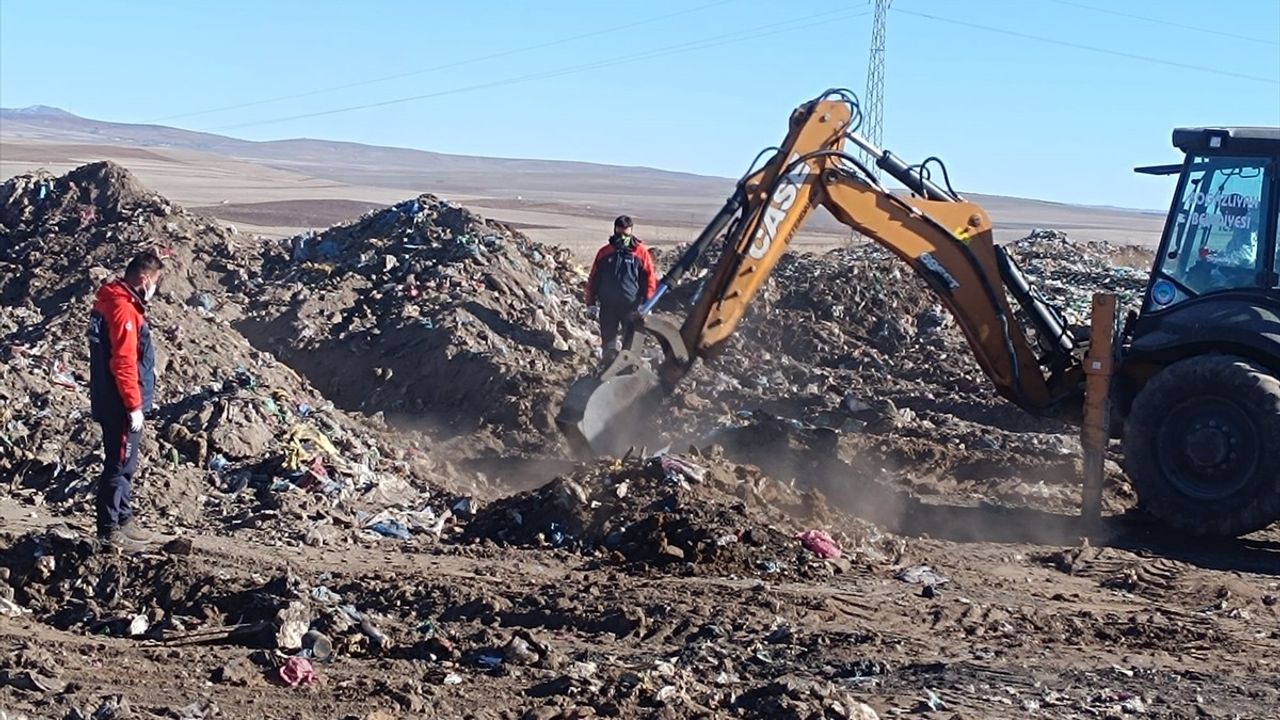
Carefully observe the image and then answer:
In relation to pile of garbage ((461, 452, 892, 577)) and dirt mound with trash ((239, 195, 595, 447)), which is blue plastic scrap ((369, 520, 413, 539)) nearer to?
pile of garbage ((461, 452, 892, 577))

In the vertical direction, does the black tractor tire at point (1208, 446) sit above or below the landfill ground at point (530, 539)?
above

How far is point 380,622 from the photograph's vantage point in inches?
316

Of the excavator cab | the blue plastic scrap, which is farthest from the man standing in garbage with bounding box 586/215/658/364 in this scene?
the excavator cab

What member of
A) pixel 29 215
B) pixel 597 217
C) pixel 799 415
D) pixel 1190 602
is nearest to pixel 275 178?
pixel 597 217

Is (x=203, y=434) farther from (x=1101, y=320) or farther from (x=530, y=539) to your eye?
(x=1101, y=320)

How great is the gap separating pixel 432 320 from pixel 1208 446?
25.8 ft

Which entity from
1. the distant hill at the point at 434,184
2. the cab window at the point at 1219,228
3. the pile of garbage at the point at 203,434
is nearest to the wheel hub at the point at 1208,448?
the cab window at the point at 1219,228

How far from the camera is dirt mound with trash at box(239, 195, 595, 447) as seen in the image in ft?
46.3

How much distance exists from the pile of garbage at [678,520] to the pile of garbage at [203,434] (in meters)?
1.12

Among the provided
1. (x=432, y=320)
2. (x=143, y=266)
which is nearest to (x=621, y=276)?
(x=432, y=320)

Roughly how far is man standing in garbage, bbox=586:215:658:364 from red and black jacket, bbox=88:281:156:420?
5410 mm

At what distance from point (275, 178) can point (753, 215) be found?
88268 mm

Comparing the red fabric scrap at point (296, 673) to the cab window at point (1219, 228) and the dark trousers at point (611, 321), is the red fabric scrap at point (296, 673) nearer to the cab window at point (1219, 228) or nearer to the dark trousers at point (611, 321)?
the cab window at point (1219, 228)

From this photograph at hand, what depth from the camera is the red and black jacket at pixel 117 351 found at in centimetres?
908
